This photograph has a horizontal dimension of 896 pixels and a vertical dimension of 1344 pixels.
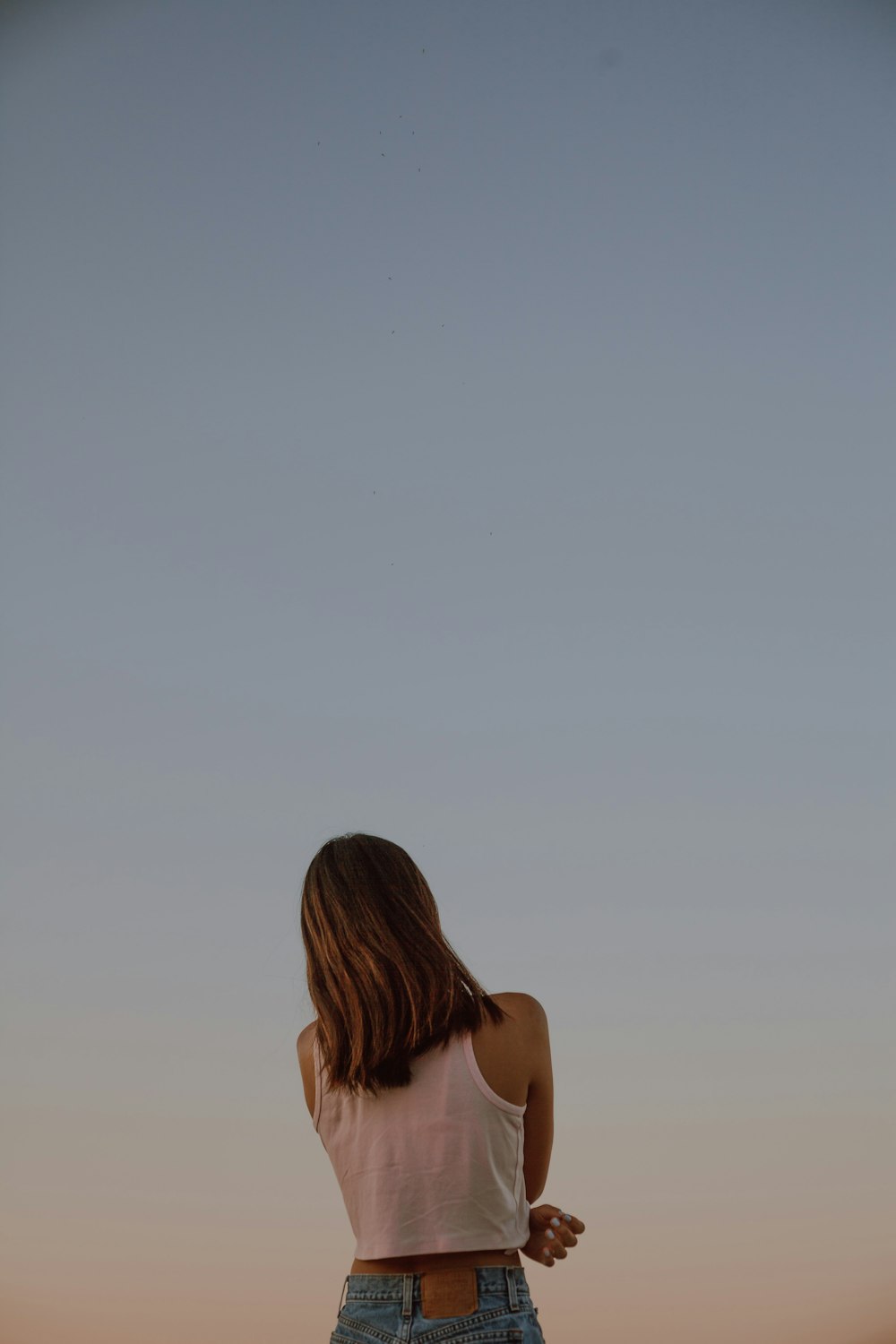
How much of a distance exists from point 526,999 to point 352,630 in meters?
2.24

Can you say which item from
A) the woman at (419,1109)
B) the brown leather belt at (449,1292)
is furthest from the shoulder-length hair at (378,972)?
the brown leather belt at (449,1292)

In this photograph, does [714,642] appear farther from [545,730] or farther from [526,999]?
A: [526,999]

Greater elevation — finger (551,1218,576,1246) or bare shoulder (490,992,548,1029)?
bare shoulder (490,992,548,1029)

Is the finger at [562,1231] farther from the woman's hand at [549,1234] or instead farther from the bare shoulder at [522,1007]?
the bare shoulder at [522,1007]

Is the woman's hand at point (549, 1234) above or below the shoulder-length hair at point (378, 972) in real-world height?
below

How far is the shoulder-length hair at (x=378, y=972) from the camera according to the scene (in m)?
0.90

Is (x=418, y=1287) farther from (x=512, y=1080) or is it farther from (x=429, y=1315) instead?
(x=512, y=1080)

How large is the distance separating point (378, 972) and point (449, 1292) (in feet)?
0.75

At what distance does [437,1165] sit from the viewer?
2.93ft

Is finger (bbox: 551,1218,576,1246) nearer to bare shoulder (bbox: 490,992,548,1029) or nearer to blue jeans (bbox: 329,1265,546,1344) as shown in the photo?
blue jeans (bbox: 329,1265,546,1344)

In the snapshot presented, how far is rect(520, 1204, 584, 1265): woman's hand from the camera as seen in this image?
927mm

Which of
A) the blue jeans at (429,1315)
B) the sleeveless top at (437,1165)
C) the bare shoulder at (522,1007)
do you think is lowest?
the blue jeans at (429,1315)

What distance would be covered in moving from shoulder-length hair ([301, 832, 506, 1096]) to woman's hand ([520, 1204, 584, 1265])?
16cm

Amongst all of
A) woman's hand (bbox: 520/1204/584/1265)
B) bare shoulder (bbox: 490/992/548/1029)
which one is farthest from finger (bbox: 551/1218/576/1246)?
bare shoulder (bbox: 490/992/548/1029)
